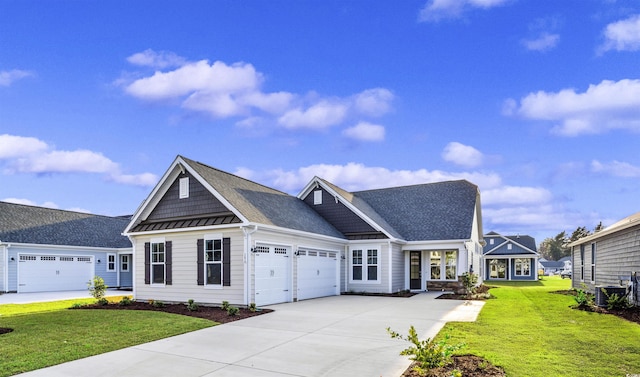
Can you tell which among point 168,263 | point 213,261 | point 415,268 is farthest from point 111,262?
point 415,268

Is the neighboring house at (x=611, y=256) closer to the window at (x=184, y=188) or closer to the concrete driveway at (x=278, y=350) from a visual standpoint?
the concrete driveway at (x=278, y=350)

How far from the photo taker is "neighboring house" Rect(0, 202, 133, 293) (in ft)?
74.1

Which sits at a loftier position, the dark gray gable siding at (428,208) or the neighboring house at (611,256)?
the dark gray gable siding at (428,208)

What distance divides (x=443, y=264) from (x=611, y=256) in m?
7.32

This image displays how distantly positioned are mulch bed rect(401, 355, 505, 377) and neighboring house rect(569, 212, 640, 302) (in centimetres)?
963

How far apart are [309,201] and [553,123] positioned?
12.0 metres

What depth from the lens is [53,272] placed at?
24.2 meters

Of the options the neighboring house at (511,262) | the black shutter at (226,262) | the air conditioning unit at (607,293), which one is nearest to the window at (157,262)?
the black shutter at (226,262)

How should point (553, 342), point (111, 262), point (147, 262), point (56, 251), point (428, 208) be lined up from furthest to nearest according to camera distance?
point (111, 262) → point (56, 251) → point (428, 208) → point (147, 262) → point (553, 342)

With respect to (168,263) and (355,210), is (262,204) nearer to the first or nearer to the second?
(168,263)

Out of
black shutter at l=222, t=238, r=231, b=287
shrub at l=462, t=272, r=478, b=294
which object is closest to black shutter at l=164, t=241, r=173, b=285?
black shutter at l=222, t=238, r=231, b=287

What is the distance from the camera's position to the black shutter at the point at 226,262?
1437cm

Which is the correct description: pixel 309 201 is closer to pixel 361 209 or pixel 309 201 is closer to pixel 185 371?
pixel 361 209

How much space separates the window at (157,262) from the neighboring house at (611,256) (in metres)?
15.9
